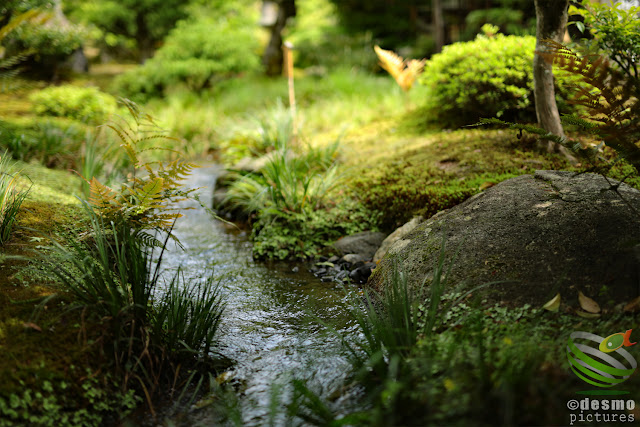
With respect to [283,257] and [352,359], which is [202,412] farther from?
[283,257]

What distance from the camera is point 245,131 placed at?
7508 millimetres

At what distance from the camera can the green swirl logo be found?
2.06m

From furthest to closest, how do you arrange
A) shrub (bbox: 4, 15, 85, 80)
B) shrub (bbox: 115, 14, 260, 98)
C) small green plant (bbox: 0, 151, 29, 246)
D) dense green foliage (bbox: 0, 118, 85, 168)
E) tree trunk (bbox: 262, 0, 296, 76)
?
tree trunk (bbox: 262, 0, 296, 76) < shrub (bbox: 115, 14, 260, 98) < shrub (bbox: 4, 15, 85, 80) < dense green foliage (bbox: 0, 118, 85, 168) < small green plant (bbox: 0, 151, 29, 246)

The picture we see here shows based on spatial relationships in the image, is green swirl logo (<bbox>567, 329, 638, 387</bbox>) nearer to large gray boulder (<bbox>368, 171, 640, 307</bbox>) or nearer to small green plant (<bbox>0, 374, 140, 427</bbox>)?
large gray boulder (<bbox>368, 171, 640, 307</bbox>)

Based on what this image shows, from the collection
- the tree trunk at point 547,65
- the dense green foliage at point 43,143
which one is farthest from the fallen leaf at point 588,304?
the dense green foliage at point 43,143

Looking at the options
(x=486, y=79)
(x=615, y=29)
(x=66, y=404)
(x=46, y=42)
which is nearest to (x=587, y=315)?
(x=66, y=404)

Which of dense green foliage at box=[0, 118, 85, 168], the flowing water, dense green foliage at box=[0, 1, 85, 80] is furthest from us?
dense green foliage at box=[0, 1, 85, 80]

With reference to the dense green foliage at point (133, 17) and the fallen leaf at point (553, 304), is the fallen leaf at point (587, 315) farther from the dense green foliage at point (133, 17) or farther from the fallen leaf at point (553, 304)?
the dense green foliage at point (133, 17)

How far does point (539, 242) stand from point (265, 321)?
1.83 meters

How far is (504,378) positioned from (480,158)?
332cm

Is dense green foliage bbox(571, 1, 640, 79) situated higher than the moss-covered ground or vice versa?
dense green foliage bbox(571, 1, 640, 79)

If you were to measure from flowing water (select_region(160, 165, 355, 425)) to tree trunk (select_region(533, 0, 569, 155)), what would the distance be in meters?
2.51

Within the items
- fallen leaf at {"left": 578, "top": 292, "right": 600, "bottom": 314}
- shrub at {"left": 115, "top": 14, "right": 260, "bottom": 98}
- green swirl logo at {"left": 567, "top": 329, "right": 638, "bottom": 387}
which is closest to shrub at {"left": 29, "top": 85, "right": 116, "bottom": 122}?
shrub at {"left": 115, "top": 14, "right": 260, "bottom": 98}

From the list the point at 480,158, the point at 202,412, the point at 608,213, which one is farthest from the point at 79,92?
the point at 608,213
